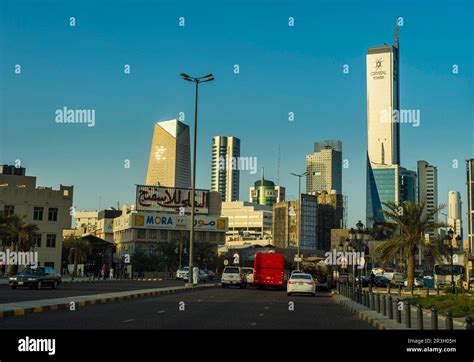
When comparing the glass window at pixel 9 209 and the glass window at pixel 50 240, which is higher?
the glass window at pixel 9 209

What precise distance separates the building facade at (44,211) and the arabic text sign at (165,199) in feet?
148

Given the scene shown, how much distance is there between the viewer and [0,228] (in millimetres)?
59719

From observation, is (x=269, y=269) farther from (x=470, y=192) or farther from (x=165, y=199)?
(x=470, y=192)

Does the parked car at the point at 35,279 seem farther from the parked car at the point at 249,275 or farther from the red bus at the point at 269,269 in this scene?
the parked car at the point at 249,275

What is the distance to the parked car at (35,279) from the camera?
3984 centimetres

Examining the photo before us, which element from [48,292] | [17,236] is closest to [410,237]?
[48,292]

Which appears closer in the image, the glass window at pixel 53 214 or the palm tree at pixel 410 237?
the palm tree at pixel 410 237

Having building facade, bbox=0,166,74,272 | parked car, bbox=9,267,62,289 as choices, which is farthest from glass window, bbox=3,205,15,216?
parked car, bbox=9,267,62,289

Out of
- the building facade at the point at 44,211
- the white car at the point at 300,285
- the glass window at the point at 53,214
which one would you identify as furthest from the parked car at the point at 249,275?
Result: the glass window at the point at 53,214

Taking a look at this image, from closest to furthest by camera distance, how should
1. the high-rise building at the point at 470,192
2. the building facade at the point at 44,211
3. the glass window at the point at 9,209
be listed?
the glass window at the point at 9,209 < the building facade at the point at 44,211 < the high-rise building at the point at 470,192

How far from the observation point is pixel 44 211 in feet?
271

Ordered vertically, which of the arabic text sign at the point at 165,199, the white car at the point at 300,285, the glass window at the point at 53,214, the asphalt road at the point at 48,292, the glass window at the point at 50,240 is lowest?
the asphalt road at the point at 48,292
